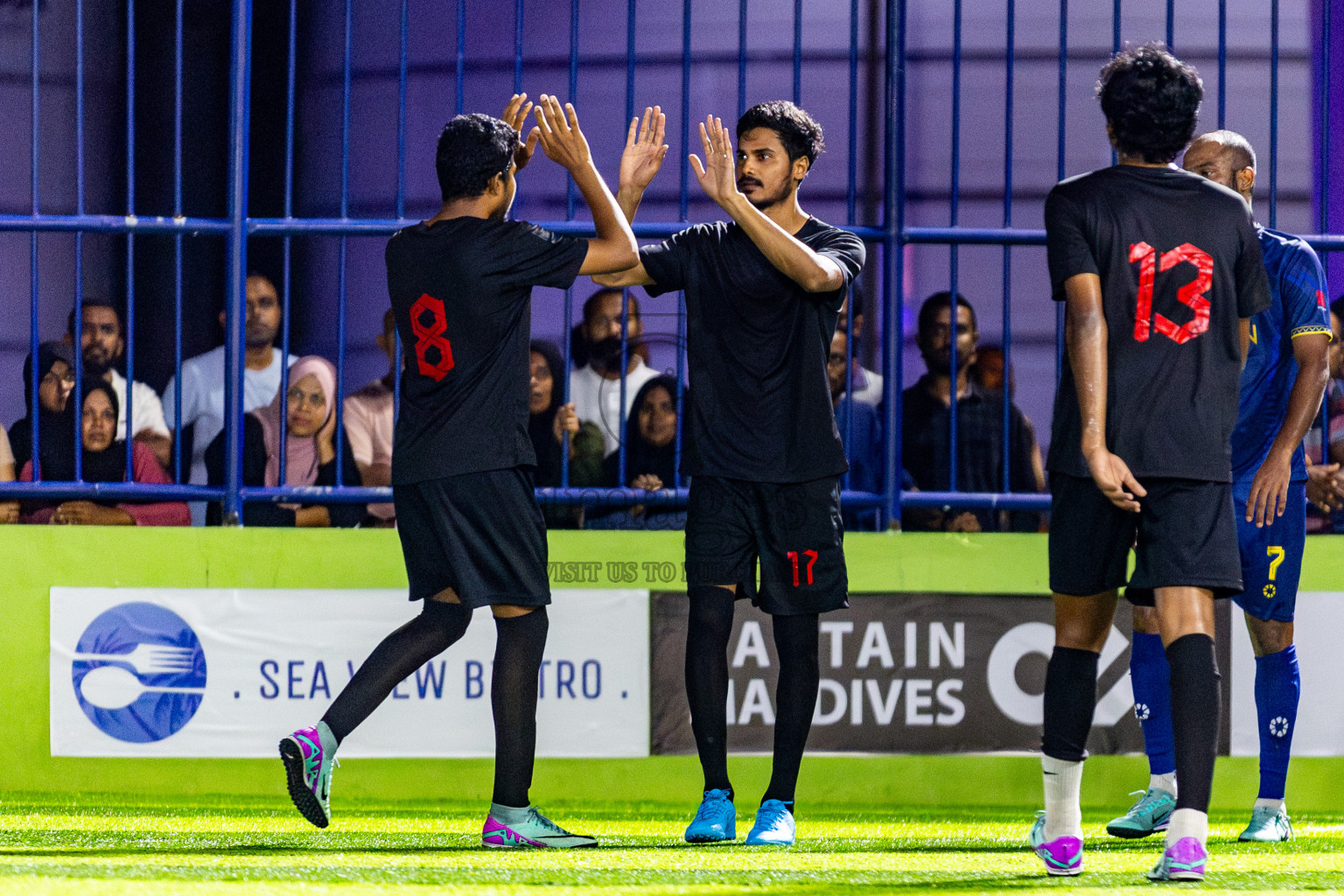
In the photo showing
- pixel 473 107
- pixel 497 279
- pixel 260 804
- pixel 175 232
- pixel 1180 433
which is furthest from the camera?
pixel 473 107

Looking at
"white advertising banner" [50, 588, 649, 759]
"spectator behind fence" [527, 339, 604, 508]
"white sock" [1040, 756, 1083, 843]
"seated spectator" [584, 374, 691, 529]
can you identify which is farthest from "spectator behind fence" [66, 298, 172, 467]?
"white sock" [1040, 756, 1083, 843]

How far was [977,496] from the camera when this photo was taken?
4852 mm

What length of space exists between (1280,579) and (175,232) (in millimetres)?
3409

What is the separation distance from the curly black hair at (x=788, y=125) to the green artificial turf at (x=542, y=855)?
1686 millimetres

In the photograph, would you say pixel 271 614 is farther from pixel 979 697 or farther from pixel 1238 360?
pixel 1238 360

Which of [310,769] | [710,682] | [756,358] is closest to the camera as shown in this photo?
[310,769]

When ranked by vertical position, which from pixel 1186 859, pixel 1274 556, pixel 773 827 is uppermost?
pixel 1274 556

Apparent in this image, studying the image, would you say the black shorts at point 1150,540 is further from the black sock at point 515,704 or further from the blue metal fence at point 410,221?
the blue metal fence at point 410,221

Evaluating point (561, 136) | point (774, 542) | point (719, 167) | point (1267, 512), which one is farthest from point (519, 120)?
point (1267, 512)

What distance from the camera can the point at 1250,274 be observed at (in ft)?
9.96

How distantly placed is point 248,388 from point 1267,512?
3435 millimetres

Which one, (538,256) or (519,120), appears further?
(519,120)

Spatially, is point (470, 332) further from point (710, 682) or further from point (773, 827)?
point (773, 827)

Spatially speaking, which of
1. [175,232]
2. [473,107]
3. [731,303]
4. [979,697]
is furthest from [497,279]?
[473,107]
